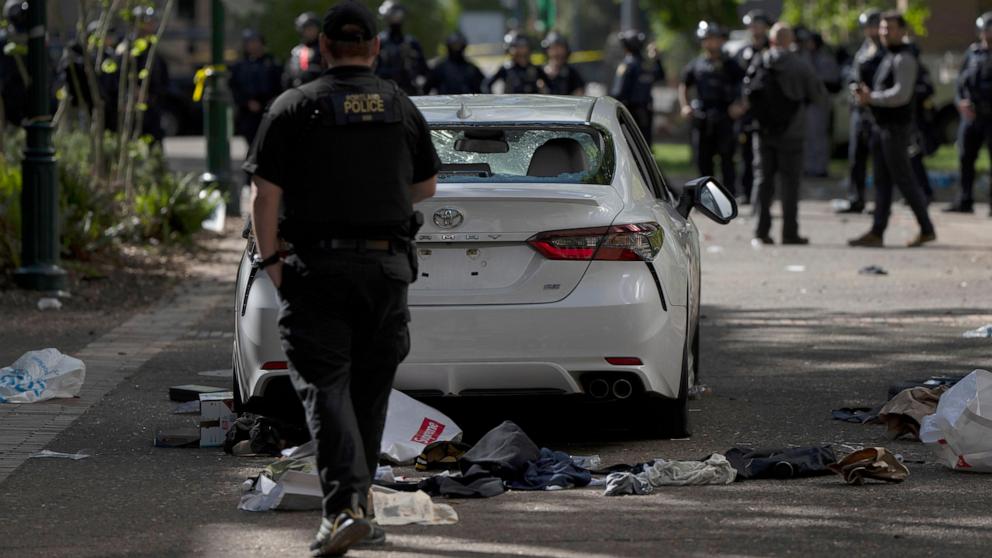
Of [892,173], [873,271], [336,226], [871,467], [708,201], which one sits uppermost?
[336,226]

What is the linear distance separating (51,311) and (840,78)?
1435cm

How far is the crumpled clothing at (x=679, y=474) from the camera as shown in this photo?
6473 mm

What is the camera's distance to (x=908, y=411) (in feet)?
24.7

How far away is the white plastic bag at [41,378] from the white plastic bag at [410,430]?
7.30 feet

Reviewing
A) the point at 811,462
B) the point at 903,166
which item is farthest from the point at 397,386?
the point at 903,166

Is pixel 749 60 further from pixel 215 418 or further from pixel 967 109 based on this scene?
pixel 215 418

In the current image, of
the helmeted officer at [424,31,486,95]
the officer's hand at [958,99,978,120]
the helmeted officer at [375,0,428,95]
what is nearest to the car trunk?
the officer's hand at [958,99,978,120]

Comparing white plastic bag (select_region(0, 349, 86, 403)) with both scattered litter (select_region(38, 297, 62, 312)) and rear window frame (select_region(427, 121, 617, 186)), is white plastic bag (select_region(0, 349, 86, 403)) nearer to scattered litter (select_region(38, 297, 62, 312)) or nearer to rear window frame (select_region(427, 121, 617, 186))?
rear window frame (select_region(427, 121, 617, 186))

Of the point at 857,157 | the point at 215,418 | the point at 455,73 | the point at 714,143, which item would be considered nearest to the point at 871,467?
the point at 215,418

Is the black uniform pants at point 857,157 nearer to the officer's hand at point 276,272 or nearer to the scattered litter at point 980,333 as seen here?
the scattered litter at point 980,333

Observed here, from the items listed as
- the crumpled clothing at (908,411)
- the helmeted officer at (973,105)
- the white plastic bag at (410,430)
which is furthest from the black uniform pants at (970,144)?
the white plastic bag at (410,430)

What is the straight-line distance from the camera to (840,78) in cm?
2394

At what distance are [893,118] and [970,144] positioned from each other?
3993 mm

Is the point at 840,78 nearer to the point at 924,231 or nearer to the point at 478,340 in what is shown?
the point at 924,231
